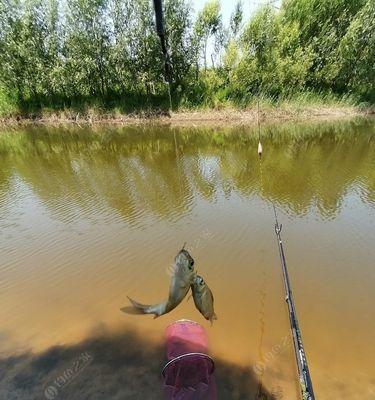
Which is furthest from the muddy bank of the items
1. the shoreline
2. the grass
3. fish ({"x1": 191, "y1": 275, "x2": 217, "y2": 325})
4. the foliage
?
the foliage

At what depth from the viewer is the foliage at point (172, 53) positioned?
Result: 3005cm

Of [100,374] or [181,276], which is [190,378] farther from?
[181,276]

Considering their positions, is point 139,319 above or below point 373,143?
above

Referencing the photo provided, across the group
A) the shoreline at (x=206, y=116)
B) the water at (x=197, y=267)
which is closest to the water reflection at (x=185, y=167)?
the water at (x=197, y=267)

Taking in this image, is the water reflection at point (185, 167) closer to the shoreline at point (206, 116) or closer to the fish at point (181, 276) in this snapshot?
the shoreline at point (206, 116)

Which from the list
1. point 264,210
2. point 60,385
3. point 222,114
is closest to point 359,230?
point 264,210

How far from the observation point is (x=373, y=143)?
1895 centimetres

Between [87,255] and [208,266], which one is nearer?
[208,266]

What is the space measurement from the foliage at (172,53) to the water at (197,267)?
57.1 feet

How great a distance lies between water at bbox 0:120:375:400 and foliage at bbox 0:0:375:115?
1742 centimetres

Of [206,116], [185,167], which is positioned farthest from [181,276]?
[206,116]

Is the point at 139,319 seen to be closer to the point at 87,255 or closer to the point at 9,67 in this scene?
the point at 87,255

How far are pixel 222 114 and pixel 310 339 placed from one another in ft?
85.9

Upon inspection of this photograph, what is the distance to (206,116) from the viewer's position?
2948cm
